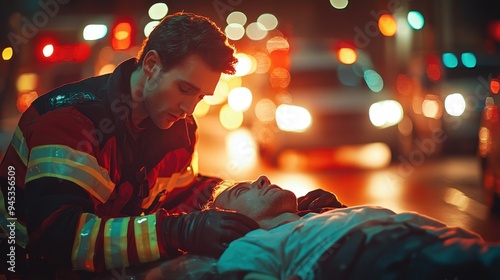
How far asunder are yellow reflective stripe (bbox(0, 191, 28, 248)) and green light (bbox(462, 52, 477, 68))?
13318 millimetres

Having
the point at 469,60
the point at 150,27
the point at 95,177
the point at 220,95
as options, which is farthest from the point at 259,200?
the point at 220,95

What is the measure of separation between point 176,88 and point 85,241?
97 centimetres

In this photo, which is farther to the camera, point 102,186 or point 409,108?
point 409,108

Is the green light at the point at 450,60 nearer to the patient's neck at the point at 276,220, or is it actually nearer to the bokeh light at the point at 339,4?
the patient's neck at the point at 276,220

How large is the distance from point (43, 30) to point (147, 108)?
10.8 metres

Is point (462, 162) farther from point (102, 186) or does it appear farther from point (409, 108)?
point (102, 186)

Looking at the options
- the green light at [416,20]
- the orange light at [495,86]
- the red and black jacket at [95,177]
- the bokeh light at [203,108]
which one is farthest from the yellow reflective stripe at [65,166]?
the bokeh light at [203,108]

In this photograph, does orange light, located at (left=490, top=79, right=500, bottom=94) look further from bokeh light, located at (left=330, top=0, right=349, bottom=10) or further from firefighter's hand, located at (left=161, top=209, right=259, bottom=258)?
bokeh light, located at (left=330, top=0, right=349, bottom=10)

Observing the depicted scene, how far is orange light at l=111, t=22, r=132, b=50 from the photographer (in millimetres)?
14773

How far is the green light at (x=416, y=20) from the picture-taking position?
22916mm

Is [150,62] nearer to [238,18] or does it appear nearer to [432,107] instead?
[432,107]

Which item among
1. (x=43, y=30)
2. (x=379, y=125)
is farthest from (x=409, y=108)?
(x=43, y=30)

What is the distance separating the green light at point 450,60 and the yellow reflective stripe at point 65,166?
13.2 meters

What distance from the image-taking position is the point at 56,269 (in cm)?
402
